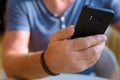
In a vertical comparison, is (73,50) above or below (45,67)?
above

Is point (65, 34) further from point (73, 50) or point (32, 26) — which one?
point (32, 26)

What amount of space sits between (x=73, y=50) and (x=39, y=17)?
1.26 ft

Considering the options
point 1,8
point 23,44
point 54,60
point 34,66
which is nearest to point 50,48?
point 54,60

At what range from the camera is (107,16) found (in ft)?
1.93

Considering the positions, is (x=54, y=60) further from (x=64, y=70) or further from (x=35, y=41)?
(x=35, y=41)

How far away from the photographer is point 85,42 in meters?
0.62

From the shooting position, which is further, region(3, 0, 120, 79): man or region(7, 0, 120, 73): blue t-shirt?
region(7, 0, 120, 73): blue t-shirt

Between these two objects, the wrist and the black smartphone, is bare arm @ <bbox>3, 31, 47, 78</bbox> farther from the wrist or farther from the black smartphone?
the black smartphone

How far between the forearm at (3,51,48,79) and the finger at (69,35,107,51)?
0.17m

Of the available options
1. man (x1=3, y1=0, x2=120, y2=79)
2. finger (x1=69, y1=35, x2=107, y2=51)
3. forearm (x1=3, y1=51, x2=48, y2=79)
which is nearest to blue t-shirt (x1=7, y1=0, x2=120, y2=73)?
man (x1=3, y1=0, x2=120, y2=79)

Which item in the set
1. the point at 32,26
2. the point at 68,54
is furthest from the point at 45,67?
the point at 32,26

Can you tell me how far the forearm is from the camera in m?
0.78

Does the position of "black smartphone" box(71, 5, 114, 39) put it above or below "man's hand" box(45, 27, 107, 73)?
above

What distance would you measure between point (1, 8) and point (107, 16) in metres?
1.77
